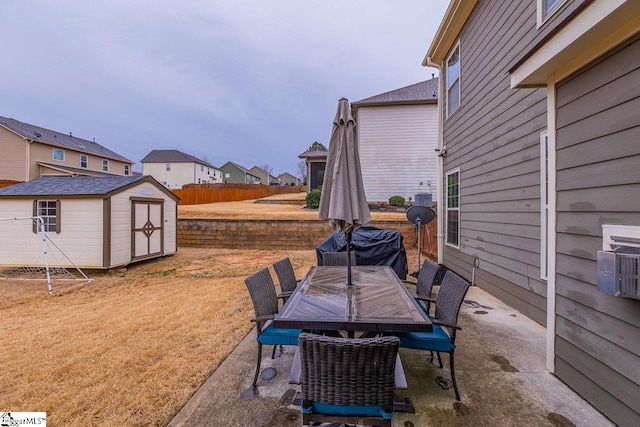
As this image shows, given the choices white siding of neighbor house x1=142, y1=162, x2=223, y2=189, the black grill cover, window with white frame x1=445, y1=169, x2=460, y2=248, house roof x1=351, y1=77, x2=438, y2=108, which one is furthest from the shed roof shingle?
white siding of neighbor house x1=142, y1=162, x2=223, y2=189

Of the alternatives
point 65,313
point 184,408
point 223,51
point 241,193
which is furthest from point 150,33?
point 184,408

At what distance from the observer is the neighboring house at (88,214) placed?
6.73m

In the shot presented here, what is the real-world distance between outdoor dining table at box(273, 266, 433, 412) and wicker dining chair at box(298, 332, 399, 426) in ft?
0.81

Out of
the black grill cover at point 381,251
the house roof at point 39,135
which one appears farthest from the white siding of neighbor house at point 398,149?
the house roof at point 39,135

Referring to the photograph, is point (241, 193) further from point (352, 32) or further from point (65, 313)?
point (65, 313)

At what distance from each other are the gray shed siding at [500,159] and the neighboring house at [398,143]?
751 cm

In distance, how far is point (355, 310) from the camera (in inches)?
83.9

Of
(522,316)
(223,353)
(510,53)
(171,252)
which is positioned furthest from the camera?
(171,252)

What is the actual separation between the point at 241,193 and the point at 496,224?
22378 millimetres

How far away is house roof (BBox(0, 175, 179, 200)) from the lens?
22.4 feet

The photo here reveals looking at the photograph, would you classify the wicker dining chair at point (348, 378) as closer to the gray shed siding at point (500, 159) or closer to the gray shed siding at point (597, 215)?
the gray shed siding at point (597, 215)

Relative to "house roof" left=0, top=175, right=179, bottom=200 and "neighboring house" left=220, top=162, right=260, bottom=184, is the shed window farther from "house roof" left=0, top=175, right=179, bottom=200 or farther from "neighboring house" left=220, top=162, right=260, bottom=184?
"neighboring house" left=220, top=162, right=260, bottom=184

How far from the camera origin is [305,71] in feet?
106

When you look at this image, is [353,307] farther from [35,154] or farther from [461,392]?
[35,154]
